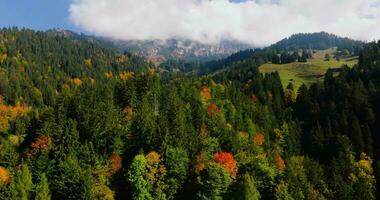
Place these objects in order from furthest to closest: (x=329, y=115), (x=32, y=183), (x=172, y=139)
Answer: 1. (x=329, y=115)
2. (x=172, y=139)
3. (x=32, y=183)

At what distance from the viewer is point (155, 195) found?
105 metres

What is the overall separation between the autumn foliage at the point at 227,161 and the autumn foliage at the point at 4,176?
44.3 metres

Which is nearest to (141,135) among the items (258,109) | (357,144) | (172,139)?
(172,139)

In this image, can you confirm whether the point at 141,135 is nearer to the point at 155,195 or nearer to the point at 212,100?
the point at 155,195

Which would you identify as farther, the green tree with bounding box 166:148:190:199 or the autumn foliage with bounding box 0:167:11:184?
the green tree with bounding box 166:148:190:199

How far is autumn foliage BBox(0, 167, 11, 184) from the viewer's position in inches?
3834

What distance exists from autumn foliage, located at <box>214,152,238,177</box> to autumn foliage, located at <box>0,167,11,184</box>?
44.3 meters

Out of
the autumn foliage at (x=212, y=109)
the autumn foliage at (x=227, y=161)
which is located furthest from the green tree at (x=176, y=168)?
the autumn foliage at (x=212, y=109)

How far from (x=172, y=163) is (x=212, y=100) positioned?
181ft

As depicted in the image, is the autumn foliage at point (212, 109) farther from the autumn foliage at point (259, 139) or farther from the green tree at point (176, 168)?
the green tree at point (176, 168)

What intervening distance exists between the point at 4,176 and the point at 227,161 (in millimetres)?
47864

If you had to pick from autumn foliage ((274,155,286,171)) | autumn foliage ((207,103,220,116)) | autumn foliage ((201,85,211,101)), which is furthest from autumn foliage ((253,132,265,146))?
autumn foliage ((201,85,211,101))

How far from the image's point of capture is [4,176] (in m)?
100

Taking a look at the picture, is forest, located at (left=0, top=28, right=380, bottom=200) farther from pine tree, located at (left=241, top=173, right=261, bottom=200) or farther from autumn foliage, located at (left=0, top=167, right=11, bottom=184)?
autumn foliage, located at (left=0, top=167, right=11, bottom=184)
